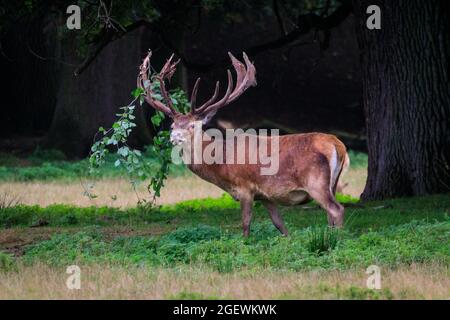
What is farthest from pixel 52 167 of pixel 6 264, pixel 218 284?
pixel 218 284

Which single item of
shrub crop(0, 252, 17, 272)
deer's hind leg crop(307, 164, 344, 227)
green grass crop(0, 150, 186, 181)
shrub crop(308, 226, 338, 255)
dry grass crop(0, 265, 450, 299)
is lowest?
dry grass crop(0, 265, 450, 299)

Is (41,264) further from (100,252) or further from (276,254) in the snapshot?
(276,254)

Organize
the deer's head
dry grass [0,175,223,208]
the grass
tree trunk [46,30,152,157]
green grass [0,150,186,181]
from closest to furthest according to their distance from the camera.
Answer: the grass
the deer's head
dry grass [0,175,223,208]
green grass [0,150,186,181]
tree trunk [46,30,152,157]

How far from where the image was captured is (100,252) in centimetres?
1098

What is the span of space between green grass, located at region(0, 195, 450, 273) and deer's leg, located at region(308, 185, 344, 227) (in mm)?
214

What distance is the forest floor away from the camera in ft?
28.9

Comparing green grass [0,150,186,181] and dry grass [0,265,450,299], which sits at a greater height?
green grass [0,150,186,181]

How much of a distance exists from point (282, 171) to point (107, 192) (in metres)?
6.74

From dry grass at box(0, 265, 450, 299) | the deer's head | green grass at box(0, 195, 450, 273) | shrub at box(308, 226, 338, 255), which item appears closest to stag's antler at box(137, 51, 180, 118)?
the deer's head

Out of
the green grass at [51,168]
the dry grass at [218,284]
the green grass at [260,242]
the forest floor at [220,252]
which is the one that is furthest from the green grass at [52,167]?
the dry grass at [218,284]

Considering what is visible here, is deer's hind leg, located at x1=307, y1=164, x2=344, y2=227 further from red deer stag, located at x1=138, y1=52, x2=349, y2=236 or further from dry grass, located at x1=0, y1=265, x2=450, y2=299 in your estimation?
dry grass, located at x1=0, y1=265, x2=450, y2=299
